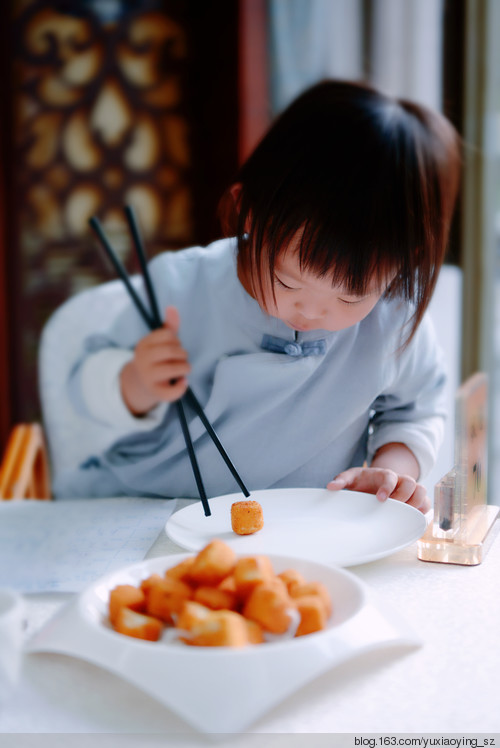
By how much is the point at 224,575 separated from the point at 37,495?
38.7 inches

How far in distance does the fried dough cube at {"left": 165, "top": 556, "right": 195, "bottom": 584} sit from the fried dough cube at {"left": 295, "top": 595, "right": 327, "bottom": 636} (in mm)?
80

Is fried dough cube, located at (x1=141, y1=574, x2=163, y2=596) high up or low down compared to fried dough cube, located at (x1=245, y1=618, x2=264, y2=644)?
down

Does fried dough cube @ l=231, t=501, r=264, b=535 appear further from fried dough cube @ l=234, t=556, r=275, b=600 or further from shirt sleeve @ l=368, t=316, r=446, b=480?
shirt sleeve @ l=368, t=316, r=446, b=480

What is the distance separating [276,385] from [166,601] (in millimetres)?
499

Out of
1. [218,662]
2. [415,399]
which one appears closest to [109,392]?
[415,399]

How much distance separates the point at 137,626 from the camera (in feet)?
1.31

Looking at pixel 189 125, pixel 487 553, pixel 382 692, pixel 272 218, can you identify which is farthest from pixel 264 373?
pixel 189 125

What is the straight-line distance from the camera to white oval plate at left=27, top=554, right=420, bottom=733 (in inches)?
13.4

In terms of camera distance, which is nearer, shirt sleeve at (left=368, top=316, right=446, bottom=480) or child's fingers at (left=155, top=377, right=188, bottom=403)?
child's fingers at (left=155, top=377, right=188, bottom=403)

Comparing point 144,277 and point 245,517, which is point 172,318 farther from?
point 245,517

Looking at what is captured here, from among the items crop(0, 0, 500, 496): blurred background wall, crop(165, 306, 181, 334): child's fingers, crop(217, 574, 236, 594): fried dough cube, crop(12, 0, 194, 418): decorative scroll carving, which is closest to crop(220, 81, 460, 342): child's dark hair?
crop(165, 306, 181, 334): child's fingers

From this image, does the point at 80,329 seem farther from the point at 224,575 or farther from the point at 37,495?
the point at 224,575

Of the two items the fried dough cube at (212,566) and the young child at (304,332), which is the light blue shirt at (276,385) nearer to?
the young child at (304,332)

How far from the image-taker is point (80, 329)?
104cm
